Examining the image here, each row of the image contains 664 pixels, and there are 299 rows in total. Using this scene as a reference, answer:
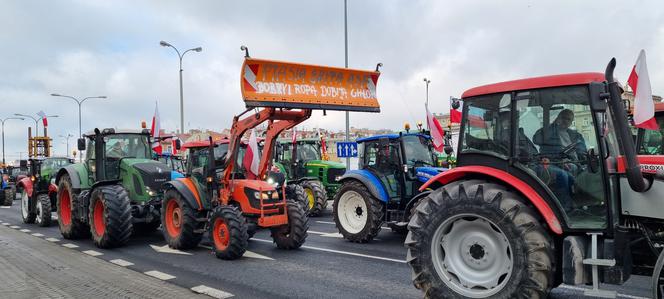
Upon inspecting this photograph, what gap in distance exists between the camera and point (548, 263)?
13.0 ft

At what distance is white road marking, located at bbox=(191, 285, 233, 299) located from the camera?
18.9 feet

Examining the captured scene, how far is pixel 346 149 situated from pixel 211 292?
1207 cm

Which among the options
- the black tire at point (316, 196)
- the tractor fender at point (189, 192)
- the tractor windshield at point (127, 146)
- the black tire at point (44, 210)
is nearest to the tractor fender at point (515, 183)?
the tractor fender at point (189, 192)

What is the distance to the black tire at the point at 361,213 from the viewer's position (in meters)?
9.43

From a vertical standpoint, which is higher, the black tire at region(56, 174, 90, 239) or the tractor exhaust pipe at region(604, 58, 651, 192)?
the tractor exhaust pipe at region(604, 58, 651, 192)

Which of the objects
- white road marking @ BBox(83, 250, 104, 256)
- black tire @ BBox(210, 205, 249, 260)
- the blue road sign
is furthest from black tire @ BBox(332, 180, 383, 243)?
the blue road sign

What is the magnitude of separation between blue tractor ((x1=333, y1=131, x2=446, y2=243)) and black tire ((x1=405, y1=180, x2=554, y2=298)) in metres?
4.53

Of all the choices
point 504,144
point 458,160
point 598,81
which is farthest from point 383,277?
point 598,81

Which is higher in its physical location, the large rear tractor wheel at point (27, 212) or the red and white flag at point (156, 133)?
the red and white flag at point (156, 133)

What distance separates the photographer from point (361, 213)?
10062 mm

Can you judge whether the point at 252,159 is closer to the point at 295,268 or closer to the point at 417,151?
the point at 295,268

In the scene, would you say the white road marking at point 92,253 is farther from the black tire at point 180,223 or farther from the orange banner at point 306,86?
the orange banner at point 306,86

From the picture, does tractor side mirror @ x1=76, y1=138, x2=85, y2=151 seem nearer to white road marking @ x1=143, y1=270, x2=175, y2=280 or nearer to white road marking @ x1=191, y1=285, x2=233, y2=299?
white road marking @ x1=143, y1=270, x2=175, y2=280

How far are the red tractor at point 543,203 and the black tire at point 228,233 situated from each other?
3859 millimetres
